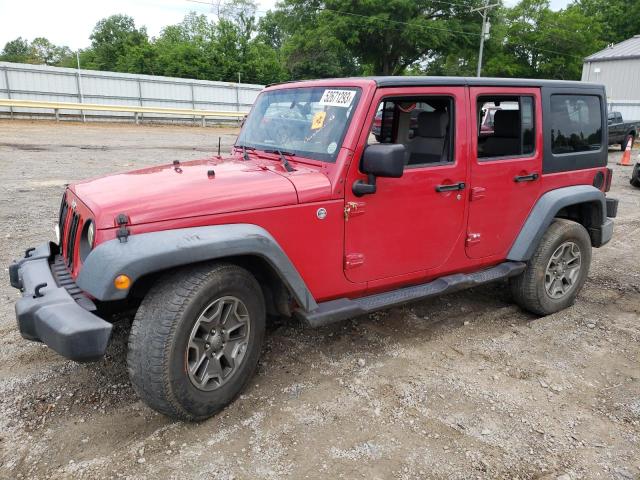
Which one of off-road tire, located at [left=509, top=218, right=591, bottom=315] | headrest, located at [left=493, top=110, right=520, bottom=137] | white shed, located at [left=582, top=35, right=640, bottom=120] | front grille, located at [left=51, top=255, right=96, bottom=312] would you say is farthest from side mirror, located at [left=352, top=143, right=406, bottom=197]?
white shed, located at [left=582, top=35, right=640, bottom=120]

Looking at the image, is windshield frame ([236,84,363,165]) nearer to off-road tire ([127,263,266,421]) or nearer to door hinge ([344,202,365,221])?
door hinge ([344,202,365,221])

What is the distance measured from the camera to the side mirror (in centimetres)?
303

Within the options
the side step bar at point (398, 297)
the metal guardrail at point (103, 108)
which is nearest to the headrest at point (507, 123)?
the side step bar at point (398, 297)

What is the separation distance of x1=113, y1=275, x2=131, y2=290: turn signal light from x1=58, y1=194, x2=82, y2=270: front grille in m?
0.69

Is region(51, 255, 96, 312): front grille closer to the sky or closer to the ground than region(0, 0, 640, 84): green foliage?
closer to the ground

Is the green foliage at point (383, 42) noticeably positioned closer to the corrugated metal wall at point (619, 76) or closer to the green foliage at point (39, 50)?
the corrugated metal wall at point (619, 76)

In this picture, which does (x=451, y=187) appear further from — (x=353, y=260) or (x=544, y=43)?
(x=544, y=43)

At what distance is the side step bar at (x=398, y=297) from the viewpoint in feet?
10.5

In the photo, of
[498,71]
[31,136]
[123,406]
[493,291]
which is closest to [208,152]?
[31,136]

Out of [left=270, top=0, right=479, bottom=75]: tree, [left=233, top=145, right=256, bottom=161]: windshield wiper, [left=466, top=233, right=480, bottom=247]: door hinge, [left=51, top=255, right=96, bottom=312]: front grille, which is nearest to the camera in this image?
[left=51, top=255, right=96, bottom=312]: front grille

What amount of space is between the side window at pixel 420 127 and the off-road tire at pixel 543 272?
4.43ft

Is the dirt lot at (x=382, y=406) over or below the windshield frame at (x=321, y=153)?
below

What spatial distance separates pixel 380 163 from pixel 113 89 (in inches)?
1024

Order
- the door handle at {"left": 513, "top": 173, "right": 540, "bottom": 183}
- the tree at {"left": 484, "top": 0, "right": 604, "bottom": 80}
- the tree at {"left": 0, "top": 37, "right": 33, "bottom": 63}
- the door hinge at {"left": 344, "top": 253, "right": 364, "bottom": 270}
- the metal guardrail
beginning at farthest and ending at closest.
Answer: the tree at {"left": 0, "top": 37, "right": 33, "bottom": 63}
the tree at {"left": 484, "top": 0, "right": 604, "bottom": 80}
the metal guardrail
the door handle at {"left": 513, "top": 173, "right": 540, "bottom": 183}
the door hinge at {"left": 344, "top": 253, "right": 364, "bottom": 270}
